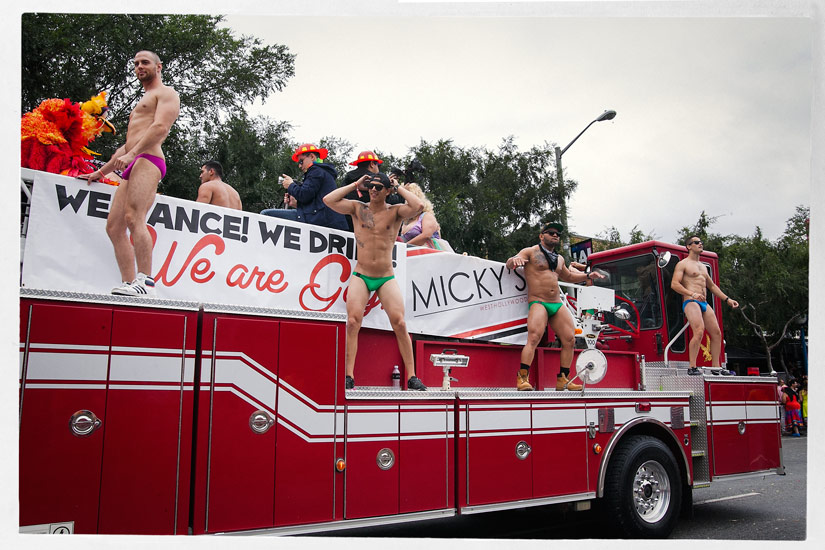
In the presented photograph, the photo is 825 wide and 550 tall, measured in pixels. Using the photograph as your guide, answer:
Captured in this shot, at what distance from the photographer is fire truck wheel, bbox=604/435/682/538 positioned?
20.1 ft

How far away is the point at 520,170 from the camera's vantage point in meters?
22.0

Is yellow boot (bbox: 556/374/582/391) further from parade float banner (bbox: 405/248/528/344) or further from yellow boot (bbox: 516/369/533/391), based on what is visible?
parade float banner (bbox: 405/248/528/344)

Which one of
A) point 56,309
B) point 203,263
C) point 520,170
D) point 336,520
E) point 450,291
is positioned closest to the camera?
point 56,309

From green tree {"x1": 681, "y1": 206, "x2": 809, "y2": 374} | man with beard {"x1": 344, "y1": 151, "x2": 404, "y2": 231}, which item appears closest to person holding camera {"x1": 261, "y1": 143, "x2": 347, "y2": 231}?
man with beard {"x1": 344, "y1": 151, "x2": 404, "y2": 231}

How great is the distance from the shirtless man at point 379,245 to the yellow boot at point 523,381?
1.14 meters

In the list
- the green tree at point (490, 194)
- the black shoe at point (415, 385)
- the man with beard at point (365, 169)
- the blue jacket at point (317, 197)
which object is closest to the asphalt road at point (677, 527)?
the black shoe at point (415, 385)

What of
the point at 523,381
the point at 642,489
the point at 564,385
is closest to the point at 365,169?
the point at 523,381

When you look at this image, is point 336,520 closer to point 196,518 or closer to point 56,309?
point 196,518

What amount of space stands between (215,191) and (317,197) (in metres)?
0.92

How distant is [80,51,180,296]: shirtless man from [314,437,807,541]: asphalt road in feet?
10.1

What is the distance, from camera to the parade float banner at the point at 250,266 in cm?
437

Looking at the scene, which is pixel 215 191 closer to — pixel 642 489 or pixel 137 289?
pixel 137 289

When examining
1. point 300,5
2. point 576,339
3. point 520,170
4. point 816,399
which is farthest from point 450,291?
point 520,170

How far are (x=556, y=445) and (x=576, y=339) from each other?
5.26 feet
